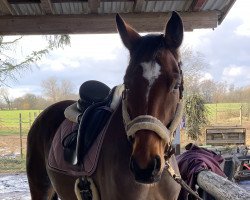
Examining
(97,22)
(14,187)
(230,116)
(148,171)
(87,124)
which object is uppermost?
(97,22)

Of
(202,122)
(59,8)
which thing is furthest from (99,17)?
(202,122)

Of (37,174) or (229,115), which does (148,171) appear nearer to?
(37,174)

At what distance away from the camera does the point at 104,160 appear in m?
2.32

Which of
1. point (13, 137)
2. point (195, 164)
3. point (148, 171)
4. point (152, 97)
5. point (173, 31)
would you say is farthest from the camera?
point (13, 137)

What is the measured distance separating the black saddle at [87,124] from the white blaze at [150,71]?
0.77 metres

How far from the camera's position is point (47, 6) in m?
3.51

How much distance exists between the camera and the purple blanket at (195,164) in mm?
2807

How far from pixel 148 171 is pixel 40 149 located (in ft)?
7.76

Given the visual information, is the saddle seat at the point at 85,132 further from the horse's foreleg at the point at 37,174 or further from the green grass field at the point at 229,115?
the green grass field at the point at 229,115

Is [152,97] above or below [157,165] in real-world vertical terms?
above

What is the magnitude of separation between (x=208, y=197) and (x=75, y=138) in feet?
3.74

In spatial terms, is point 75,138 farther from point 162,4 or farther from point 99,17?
point 162,4

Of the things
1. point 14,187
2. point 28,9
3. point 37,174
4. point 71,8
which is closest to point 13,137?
point 14,187

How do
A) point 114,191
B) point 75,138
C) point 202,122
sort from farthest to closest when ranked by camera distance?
point 202,122, point 75,138, point 114,191
